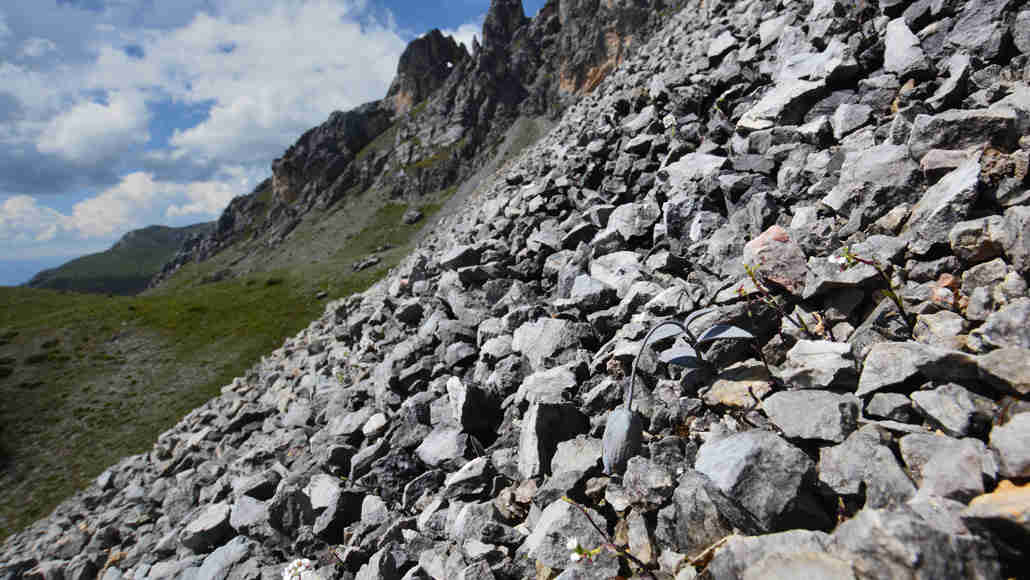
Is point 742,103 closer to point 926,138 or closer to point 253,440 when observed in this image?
point 926,138

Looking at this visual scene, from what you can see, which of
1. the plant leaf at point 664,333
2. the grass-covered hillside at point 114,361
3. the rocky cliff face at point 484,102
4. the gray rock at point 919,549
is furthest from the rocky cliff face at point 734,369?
the rocky cliff face at point 484,102

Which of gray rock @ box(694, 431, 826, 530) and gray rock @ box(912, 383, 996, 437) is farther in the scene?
gray rock @ box(694, 431, 826, 530)

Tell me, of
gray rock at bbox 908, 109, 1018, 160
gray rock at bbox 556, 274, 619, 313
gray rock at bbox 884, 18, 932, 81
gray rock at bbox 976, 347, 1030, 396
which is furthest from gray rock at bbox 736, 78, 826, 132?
gray rock at bbox 976, 347, 1030, 396

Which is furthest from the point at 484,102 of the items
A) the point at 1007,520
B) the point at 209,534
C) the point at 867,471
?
the point at 1007,520

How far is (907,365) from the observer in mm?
3529

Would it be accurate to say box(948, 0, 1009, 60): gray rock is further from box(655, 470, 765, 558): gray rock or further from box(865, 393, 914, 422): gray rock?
box(655, 470, 765, 558): gray rock

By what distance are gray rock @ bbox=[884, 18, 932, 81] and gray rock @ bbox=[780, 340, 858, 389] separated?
17.1 feet

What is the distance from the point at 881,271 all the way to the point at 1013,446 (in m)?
2.21

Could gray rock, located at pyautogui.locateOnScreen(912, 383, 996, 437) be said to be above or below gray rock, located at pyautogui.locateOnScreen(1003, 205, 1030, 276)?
below

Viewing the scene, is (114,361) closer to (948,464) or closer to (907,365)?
(907,365)

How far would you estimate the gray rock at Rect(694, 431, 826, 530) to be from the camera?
10.7ft

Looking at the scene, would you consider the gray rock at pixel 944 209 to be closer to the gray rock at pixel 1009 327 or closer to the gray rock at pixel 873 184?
the gray rock at pixel 873 184

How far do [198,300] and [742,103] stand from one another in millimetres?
125461

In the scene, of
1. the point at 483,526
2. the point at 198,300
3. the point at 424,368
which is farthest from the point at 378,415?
the point at 198,300
